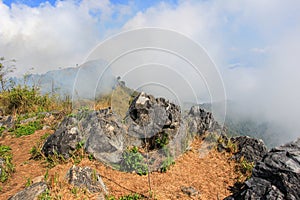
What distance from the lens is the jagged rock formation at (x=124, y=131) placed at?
9047 mm

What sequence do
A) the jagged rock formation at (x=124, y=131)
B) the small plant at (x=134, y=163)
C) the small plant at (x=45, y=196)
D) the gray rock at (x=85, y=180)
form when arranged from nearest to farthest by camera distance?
the small plant at (x=45, y=196), the gray rock at (x=85, y=180), the small plant at (x=134, y=163), the jagged rock formation at (x=124, y=131)

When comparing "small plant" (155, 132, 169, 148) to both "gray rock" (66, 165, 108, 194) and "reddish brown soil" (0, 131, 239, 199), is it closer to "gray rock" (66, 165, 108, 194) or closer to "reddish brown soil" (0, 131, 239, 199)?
"reddish brown soil" (0, 131, 239, 199)

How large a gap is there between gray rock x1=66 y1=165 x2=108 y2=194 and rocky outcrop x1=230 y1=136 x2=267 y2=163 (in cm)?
565

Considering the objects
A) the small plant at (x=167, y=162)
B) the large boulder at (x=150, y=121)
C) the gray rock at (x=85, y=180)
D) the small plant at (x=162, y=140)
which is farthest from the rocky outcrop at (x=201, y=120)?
the gray rock at (x=85, y=180)

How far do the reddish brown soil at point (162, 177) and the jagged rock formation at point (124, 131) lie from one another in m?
0.54

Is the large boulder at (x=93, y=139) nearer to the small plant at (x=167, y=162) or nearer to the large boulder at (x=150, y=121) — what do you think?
the large boulder at (x=150, y=121)

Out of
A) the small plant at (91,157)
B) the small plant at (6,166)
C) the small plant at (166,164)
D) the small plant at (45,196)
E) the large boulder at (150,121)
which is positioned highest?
the large boulder at (150,121)

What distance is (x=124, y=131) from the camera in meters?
10.0

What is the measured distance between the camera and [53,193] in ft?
20.1

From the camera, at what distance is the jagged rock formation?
905 cm

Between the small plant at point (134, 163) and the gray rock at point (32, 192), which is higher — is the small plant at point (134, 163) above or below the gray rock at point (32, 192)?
above

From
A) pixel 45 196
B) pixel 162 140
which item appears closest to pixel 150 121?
pixel 162 140

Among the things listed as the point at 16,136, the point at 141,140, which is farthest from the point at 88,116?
the point at 16,136

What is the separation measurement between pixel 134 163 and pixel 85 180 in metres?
2.20
